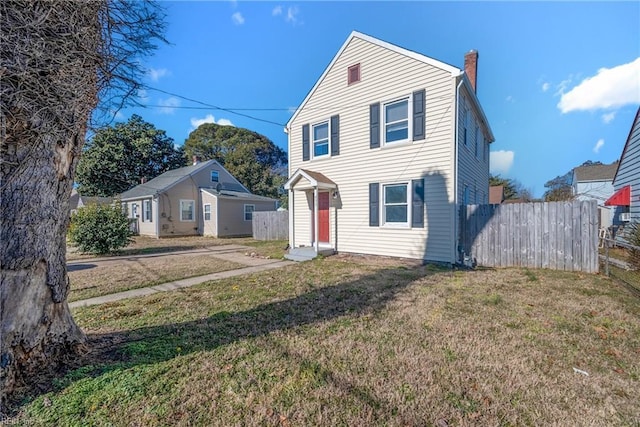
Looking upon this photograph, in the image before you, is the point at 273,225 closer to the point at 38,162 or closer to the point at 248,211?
the point at 248,211

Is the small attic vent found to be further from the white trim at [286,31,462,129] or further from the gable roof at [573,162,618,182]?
the gable roof at [573,162,618,182]

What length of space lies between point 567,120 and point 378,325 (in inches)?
1153

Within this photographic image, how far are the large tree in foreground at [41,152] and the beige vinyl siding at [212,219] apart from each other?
17333mm

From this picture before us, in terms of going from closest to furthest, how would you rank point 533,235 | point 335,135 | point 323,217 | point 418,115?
point 533,235 < point 418,115 < point 335,135 < point 323,217

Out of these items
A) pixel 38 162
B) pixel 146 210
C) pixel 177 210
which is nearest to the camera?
pixel 38 162

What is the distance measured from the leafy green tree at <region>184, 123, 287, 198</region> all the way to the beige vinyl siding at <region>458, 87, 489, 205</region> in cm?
2456

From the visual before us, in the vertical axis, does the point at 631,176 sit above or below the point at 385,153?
below

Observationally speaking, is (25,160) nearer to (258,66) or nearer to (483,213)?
(483,213)

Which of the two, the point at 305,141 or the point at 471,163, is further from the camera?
the point at 305,141

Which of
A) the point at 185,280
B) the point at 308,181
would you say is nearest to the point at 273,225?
the point at 308,181

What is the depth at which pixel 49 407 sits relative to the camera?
2.12 m

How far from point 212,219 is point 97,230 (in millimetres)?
8608

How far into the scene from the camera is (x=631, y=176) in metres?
10.6

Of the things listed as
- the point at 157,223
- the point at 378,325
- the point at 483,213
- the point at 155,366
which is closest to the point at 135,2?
the point at 155,366
